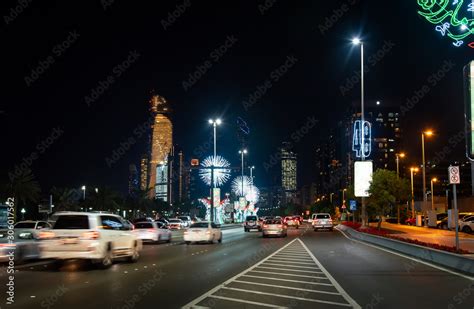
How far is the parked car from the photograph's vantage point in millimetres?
42219

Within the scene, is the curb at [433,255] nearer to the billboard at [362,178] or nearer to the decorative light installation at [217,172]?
the billboard at [362,178]

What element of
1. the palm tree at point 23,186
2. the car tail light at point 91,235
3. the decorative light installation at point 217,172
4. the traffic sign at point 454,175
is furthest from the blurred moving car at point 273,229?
the decorative light installation at point 217,172

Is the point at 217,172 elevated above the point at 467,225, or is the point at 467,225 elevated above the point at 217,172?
the point at 217,172

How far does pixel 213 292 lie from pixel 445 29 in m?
16.0

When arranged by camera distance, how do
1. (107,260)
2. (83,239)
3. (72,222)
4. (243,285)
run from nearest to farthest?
(243,285) → (83,239) → (72,222) → (107,260)

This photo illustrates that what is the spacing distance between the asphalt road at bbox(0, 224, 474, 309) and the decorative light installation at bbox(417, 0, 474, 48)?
9.51 meters

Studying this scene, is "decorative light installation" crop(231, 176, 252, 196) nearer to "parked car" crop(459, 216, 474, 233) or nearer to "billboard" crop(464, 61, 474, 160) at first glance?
"parked car" crop(459, 216, 474, 233)

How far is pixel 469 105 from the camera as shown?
20578 millimetres

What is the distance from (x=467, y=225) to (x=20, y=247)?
34426mm

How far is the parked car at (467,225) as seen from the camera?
42.2 meters

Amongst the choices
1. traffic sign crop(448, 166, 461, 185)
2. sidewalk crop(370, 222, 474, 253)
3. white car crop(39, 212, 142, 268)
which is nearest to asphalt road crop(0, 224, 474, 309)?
white car crop(39, 212, 142, 268)

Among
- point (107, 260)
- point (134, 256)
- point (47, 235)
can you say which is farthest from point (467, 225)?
point (47, 235)

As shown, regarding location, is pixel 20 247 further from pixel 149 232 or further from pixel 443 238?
pixel 443 238

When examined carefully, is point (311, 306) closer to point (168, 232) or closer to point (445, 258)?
point (445, 258)
